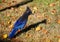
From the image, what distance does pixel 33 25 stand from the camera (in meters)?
7.43

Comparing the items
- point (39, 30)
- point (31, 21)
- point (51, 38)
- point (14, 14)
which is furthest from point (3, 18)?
point (51, 38)

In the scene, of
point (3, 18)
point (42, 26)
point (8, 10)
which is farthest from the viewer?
point (8, 10)

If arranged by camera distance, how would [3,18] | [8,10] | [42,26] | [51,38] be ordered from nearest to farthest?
[51,38], [42,26], [3,18], [8,10]

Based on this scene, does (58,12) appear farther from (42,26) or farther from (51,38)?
(51,38)

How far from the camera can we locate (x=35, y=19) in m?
7.79

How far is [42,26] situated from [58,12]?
101cm

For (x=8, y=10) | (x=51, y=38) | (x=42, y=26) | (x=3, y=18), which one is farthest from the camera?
(x=8, y=10)

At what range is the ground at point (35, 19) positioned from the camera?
270 inches

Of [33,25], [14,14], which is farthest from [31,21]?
[14,14]

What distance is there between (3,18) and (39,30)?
4.89 feet

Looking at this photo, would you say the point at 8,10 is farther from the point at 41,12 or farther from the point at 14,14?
the point at 41,12

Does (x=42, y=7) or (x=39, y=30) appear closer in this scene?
(x=39, y=30)

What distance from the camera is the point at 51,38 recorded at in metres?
6.76

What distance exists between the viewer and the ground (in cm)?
685
